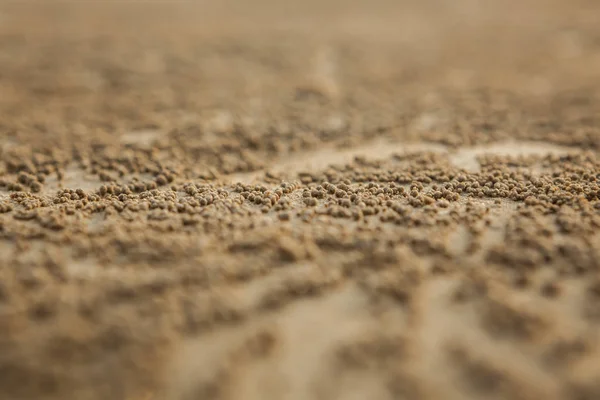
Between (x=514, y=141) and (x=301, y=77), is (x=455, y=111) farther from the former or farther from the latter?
(x=301, y=77)

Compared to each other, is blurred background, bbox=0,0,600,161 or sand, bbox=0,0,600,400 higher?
blurred background, bbox=0,0,600,161

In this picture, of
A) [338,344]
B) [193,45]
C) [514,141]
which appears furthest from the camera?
[193,45]

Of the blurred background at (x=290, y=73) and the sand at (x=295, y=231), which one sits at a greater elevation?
the blurred background at (x=290, y=73)

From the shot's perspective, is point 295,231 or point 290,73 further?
point 290,73

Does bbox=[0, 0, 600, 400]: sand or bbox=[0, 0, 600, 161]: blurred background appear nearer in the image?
bbox=[0, 0, 600, 400]: sand

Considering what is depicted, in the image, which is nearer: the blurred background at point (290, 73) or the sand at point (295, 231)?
the sand at point (295, 231)

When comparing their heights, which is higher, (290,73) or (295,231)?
(290,73)

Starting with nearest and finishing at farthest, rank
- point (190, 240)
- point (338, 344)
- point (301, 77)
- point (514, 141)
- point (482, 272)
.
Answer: point (338, 344) → point (482, 272) → point (190, 240) → point (514, 141) → point (301, 77)

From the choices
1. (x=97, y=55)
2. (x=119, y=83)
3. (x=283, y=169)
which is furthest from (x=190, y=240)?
(x=97, y=55)
